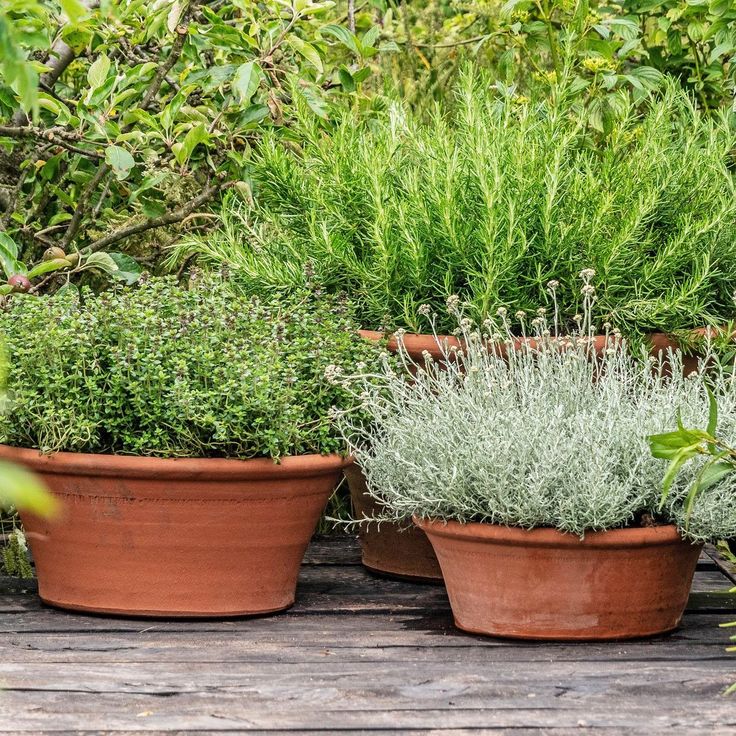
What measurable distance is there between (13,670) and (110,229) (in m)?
2.12

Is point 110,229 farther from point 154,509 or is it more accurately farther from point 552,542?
point 552,542

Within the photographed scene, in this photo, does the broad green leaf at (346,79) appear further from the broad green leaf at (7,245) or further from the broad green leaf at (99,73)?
the broad green leaf at (7,245)

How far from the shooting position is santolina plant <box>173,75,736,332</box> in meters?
3.01

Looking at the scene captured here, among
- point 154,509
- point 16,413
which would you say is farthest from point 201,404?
point 16,413

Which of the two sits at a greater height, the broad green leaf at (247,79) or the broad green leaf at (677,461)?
the broad green leaf at (247,79)

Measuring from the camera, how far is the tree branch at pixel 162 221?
12.6 ft

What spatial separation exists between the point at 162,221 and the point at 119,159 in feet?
1.74

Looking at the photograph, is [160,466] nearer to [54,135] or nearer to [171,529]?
[171,529]

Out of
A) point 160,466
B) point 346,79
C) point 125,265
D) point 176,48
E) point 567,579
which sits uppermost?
point 176,48

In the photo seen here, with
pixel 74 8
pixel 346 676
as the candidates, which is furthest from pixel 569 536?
pixel 74 8

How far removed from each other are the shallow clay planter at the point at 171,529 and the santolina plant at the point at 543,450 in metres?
0.24

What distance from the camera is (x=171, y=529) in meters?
2.62

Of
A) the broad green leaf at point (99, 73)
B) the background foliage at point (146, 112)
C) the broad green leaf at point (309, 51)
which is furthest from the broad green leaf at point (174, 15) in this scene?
the broad green leaf at point (309, 51)

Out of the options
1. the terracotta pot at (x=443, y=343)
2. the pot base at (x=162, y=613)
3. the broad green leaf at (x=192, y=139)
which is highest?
the broad green leaf at (x=192, y=139)
